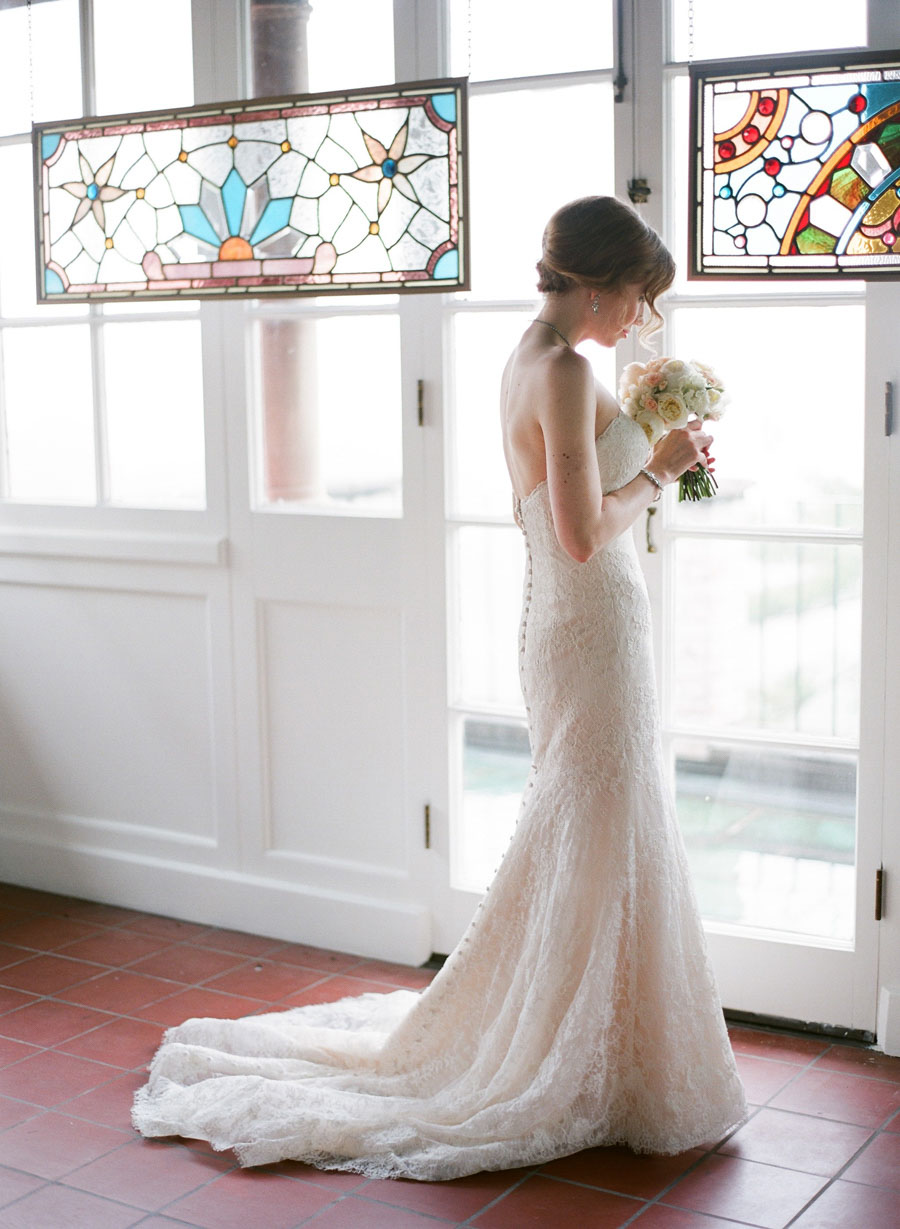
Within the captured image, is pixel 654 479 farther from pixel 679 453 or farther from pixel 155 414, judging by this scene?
pixel 155 414

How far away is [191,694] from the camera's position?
4.04m

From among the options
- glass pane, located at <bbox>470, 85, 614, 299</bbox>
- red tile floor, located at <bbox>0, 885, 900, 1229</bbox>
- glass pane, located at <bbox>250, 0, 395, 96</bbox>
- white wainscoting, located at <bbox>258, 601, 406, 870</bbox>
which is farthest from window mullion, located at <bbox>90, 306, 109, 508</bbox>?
red tile floor, located at <bbox>0, 885, 900, 1229</bbox>

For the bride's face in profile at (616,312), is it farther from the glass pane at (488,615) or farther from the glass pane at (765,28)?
the glass pane at (488,615)

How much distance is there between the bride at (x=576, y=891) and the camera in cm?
265

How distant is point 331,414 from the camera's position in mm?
3699

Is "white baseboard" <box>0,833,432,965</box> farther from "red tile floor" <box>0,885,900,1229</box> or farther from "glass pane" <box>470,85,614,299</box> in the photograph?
"glass pane" <box>470,85,614,299</box>

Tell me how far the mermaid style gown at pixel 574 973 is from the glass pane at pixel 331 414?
2.93ft

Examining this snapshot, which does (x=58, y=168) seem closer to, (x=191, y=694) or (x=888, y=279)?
(x=191, y=694)

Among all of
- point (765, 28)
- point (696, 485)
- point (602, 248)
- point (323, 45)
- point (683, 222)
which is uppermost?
point (323, 45)

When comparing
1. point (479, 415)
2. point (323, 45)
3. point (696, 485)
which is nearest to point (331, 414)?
point (479, 415)

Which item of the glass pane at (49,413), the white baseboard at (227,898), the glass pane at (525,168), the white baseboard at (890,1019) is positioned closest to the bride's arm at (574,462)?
the glass pane at (525,168)

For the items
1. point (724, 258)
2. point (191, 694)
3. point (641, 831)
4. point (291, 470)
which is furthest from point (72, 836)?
point (724, 258)

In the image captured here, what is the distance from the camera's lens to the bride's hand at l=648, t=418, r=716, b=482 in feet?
9.09

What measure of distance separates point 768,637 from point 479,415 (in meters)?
0.86
